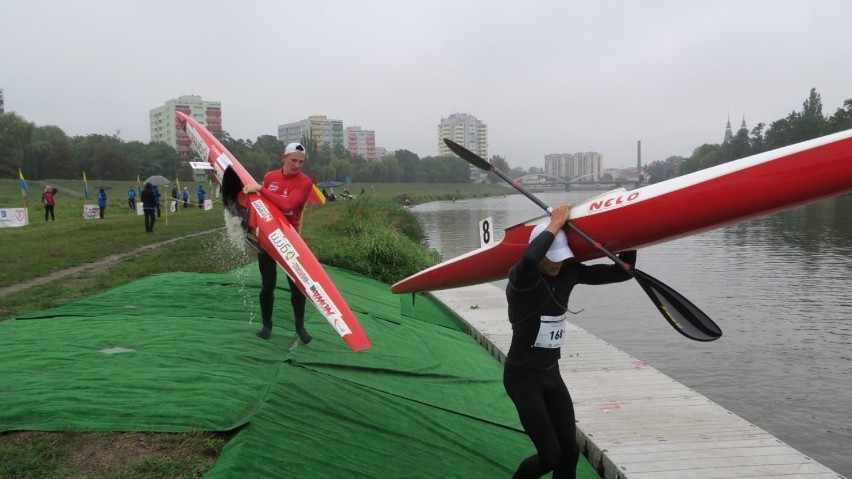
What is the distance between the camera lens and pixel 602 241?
177 inches

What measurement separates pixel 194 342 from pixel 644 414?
15.5ft

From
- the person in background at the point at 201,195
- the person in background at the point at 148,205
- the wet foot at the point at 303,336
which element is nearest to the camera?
the wet foot at the point at 303,336

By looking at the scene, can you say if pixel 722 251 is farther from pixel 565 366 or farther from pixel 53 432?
pixel 53 432

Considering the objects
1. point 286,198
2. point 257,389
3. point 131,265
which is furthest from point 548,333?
point 131,265

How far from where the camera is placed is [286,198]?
682cm

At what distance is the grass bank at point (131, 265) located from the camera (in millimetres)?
3990

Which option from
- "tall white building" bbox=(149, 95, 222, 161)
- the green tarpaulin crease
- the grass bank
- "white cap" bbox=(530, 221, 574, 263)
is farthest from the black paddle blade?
"tall white building" bbox=(149, 95, 222, 161)

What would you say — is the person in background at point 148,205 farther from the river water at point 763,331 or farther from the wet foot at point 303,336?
the wet foot at point 303,336

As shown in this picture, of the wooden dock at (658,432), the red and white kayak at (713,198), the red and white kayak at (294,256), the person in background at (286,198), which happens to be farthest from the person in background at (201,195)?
the red and white kayak at (713,198)

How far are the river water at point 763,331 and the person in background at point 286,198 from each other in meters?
6.30

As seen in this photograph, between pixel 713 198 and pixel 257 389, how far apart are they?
383cm

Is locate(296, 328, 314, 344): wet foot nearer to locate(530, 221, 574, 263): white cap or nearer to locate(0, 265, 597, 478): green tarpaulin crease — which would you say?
locate(0, 265, 597, 478): green tarpaulin crease

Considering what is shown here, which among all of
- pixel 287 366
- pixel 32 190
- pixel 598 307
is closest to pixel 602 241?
pixel 287 366

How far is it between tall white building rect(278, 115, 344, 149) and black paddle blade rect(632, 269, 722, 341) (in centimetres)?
17025
